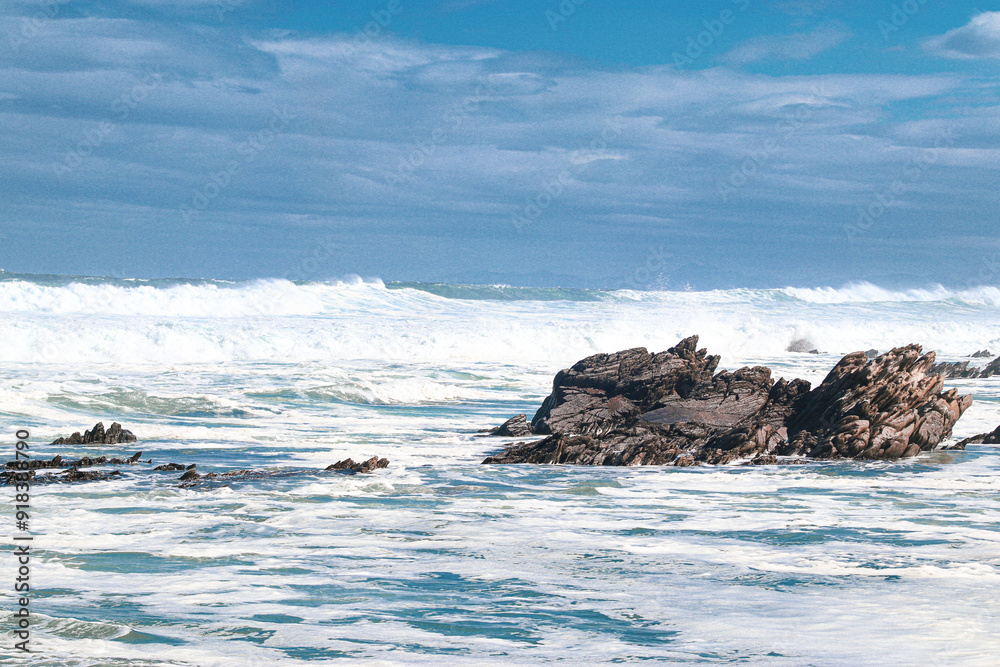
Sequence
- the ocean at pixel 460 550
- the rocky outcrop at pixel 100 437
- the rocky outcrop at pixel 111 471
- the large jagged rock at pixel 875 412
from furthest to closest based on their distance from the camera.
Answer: the rocky outcrop at pixel 100 437
the large jagged rock at pixel 875 412
the rocky outcrop at pixel 111 471
the ocean at pixel 460 550

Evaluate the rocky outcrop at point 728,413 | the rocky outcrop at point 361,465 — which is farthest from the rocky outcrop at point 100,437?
the rocky outcrop at point 728,413

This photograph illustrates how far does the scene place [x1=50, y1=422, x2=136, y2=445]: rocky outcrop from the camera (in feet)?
58.1

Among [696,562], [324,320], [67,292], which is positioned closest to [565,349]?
[324,320]

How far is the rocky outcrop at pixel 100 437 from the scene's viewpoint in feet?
58.1

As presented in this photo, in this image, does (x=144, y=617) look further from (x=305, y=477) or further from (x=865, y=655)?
(x=305, y=477)

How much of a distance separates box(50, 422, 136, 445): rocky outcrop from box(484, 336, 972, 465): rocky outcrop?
262 inches

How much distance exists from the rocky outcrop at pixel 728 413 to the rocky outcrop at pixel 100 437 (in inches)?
262

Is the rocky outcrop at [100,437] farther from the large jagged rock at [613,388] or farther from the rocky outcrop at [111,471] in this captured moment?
the large jagged rock at [613,388]

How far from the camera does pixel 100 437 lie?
58.7 ft

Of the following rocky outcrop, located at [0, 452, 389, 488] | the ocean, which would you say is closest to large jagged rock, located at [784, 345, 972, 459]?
the ocean

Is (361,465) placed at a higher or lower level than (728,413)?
lower

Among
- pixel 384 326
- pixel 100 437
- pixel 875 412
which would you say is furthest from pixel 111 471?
pixel 384 326

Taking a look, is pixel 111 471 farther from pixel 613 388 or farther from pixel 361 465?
pixel 613 388

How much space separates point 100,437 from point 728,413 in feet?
35.3
